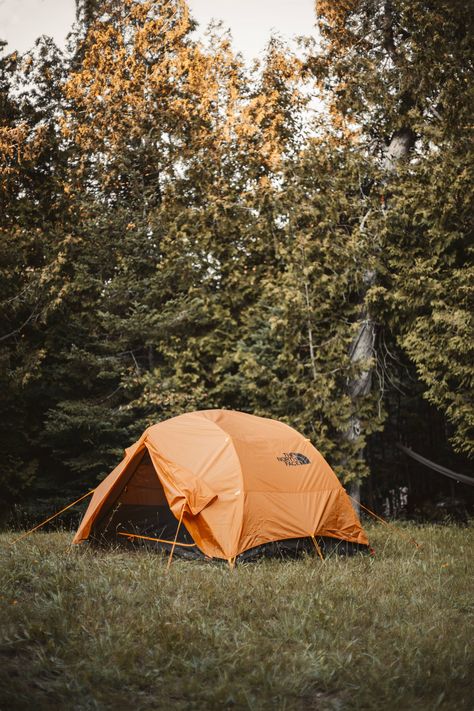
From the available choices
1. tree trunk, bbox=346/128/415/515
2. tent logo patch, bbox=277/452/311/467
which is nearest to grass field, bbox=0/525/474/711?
tent logo patch, bbox=277/452/311/467

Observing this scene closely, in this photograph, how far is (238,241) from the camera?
42.9 feet

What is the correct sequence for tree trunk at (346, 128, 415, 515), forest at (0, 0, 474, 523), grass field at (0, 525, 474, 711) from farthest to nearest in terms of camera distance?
tree trunk at (346, 128, 415, 515) → forest at (0, 0, 474, 523) → grass field at (0, 525, 474, 711)

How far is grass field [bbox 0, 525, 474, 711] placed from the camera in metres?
3.69

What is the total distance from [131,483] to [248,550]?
2.27 meters

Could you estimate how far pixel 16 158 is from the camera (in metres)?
13.9

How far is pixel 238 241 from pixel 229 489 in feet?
23.2

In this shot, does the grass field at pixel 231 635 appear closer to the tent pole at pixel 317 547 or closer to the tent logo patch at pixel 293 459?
the tent pole at pixel 317 547

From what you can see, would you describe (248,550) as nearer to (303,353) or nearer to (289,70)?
(303,353)

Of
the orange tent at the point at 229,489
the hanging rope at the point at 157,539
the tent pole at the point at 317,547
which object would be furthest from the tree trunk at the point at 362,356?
the hanging rope at the point at 157,539

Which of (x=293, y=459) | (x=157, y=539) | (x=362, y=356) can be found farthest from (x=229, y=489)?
(x=362, y=356)

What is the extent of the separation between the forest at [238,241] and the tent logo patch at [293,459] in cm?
308

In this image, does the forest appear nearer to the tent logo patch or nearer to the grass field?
the tent logo patch

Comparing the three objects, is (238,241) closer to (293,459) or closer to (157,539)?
(293,459)

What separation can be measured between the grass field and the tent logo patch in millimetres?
1258
